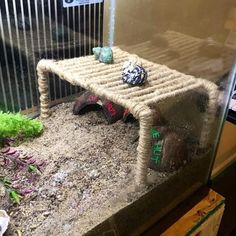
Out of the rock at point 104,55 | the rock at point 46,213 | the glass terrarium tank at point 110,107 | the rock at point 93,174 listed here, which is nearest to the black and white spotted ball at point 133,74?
the glass terrarium tank at point 110,107

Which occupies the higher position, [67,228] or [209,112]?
[209,112]

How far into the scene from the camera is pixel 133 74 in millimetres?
1033

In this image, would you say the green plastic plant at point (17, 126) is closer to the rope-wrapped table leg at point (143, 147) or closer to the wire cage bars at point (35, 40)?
the wire cage bars at point (35, 40)

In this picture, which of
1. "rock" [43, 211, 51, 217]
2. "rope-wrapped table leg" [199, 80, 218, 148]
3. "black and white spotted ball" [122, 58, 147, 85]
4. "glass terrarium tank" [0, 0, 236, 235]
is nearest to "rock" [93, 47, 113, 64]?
"glass terrarium tank" [0, 0, 236, 235]

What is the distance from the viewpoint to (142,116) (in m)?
0.86

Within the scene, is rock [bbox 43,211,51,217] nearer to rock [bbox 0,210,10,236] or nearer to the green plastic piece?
rock [bbox 0,210,10,236]

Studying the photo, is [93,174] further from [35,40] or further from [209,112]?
[35,40]

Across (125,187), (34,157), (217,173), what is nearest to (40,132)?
(34,157)

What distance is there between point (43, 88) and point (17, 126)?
0.18m

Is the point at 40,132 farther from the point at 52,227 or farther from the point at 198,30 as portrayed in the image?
the point at 198,30

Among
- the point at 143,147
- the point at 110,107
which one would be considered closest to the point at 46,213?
the point at 143,147

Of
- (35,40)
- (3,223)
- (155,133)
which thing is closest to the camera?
(3,223)

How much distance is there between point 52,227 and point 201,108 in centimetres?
56

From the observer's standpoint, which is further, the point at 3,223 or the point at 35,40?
the point at 35,40
